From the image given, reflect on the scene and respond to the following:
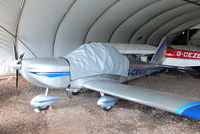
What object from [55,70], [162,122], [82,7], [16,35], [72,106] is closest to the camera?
[162,122]

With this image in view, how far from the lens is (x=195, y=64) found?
690 centimetres

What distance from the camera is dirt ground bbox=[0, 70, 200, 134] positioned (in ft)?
10.2

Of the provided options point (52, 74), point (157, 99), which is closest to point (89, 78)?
point (52, 74)

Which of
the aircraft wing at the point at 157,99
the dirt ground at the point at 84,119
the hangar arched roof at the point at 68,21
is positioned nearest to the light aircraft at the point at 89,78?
the aircraft wing at the point at 157,99

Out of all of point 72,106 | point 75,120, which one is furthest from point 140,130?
point 72,106

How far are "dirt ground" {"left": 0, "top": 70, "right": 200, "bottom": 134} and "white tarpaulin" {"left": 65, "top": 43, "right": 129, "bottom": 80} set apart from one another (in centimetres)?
80

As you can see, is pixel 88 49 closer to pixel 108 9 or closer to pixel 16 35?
pixel 16 35

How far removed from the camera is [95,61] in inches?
167

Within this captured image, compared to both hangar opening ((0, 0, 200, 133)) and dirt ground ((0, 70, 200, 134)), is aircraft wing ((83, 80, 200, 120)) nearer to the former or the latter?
hangar opening ((0, 0, 200, 133))

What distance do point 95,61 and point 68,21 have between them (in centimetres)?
387

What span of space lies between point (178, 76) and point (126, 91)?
4897 millimetres

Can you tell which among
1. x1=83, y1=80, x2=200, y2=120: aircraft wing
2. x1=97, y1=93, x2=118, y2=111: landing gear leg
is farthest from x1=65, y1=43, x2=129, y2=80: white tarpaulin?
x1=97, y1=93, x2=118, y2=111: landing gear leg

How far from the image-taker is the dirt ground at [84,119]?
122 inches

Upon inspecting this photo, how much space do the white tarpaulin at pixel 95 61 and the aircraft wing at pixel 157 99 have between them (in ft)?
1.00
